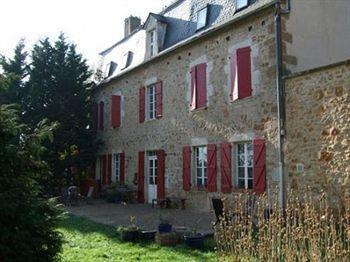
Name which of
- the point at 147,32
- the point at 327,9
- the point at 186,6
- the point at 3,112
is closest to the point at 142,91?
the point at 147,32

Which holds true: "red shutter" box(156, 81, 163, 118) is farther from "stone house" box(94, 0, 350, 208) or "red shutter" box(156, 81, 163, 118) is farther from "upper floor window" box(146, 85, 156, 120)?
"upper floor window" box(146, 85, 156, 120)

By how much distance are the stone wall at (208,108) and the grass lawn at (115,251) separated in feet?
13.0

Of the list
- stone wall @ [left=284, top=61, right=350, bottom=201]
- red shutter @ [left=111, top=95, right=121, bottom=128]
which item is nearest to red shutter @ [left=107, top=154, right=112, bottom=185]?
red shutter @ [left=111, top=95, right=121, bottom=128]

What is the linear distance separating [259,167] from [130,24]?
529 inches

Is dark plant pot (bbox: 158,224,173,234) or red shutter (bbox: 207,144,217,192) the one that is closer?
dark plant pot (bbox: 158,224,173,234)

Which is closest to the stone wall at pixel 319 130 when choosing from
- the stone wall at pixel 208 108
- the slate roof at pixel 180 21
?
the stone wall at pixel 208 108

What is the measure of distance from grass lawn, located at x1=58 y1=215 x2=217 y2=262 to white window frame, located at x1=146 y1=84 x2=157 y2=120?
7.46 metres

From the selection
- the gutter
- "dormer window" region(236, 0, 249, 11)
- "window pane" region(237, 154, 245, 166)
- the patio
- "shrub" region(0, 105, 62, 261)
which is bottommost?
the patio

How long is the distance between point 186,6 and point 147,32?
6.40 ft

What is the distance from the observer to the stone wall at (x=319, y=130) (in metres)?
8.84

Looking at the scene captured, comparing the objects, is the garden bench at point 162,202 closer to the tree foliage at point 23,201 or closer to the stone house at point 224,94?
the stone house at point 224,94

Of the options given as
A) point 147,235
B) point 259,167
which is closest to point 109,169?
point 259,167

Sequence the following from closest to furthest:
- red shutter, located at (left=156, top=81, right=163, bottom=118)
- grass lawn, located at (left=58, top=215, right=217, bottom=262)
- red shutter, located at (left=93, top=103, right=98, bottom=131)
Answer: grass lawn, located at (left=58, top=215, right=217, bottom=262)
red shutter, located at (left=156, top=81, right=163, bottom=118)
red shutter, located at (left=93, top=103, right=98, bottom=131)

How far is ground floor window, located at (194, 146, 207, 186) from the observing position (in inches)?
510
